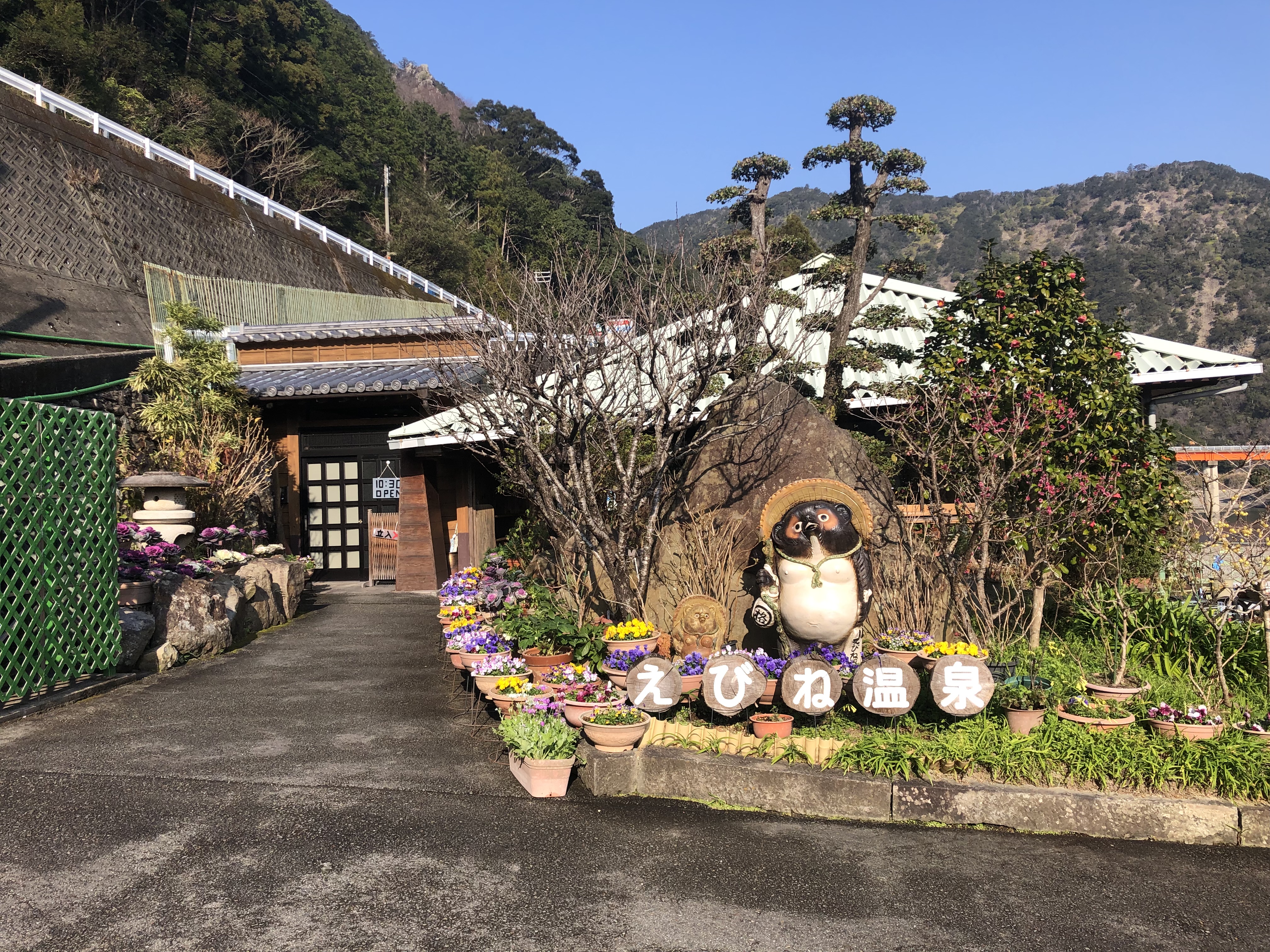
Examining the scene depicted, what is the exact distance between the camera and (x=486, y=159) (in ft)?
151

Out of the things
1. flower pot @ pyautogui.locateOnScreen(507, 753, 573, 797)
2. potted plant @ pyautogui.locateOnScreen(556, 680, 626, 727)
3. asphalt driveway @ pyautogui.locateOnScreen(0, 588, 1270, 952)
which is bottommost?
asphalt driveway @ pyautogui.locateOnScreen(0, 588, 1270, 952)

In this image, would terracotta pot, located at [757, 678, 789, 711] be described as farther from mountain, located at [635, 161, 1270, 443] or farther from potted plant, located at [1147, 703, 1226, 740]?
mountain, located at [635, 161, 1270, 443]

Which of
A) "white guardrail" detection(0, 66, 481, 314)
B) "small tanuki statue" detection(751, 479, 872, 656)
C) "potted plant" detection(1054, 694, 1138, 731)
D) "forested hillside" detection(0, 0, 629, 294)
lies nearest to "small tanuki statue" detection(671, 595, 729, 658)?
"small tanuki statue" detection(751, 479, 872, 656)

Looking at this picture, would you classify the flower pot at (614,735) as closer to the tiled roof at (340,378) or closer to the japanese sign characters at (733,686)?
the japanese sign characters at (733,686)

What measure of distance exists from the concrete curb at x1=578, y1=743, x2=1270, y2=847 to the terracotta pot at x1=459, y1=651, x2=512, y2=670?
155 centimetres

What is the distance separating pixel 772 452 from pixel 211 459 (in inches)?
311

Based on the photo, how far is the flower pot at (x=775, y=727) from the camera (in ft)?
16.1

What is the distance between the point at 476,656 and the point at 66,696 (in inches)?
121

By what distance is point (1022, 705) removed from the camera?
16.0 ft

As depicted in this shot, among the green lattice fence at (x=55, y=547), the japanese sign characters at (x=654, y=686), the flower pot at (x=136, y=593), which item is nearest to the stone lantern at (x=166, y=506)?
the flower pot at (x=136, y=593)

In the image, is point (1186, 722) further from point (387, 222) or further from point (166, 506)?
point (387, 222)

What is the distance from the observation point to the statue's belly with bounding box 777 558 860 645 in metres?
5.58

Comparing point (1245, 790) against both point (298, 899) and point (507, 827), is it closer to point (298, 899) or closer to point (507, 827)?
point (507, 827)

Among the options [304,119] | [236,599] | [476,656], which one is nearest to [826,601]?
[476,656]
